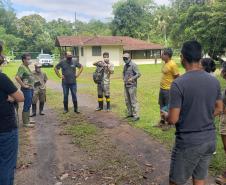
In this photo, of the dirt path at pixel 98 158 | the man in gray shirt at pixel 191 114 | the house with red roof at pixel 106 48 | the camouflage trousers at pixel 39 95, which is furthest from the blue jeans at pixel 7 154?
the house with red roof at pixel 106 48

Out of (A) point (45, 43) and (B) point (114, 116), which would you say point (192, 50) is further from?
(A) point (45, 43)

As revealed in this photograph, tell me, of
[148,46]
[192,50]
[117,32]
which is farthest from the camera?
[117,32]

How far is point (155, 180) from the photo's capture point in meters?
5.91

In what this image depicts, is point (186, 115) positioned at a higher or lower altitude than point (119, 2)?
lower

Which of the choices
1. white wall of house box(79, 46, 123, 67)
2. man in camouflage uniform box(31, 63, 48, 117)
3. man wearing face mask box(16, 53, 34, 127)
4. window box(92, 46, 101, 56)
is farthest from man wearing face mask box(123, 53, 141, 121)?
window box(92, 46, 101, 56)

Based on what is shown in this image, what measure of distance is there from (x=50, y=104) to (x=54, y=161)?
7583 millimetres

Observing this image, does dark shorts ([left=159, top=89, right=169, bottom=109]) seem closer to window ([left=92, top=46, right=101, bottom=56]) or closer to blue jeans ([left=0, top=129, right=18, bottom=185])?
blue jeans ([left=0, top=129, right=18, bottom=185])

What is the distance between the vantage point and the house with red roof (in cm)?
4394

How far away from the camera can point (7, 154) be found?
15.0 ft

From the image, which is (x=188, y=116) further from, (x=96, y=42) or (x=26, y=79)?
(x=96, y=42)

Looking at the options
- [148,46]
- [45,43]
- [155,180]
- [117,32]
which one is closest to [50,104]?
[155,180]

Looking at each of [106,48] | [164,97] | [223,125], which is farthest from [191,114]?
[106,48]

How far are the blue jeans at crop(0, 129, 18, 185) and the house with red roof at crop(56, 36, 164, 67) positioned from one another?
3826 cm

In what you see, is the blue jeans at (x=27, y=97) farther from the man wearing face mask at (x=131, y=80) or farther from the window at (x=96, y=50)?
the window at (x=96, y=50)
